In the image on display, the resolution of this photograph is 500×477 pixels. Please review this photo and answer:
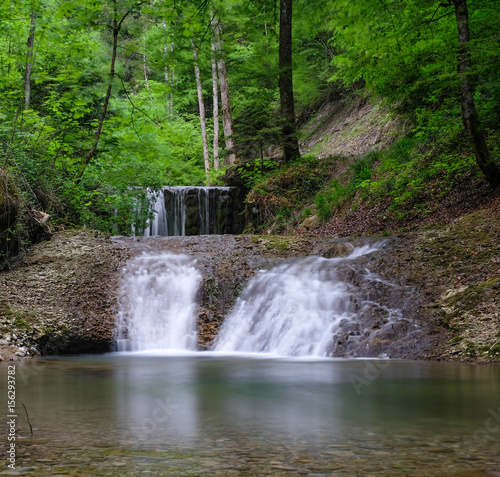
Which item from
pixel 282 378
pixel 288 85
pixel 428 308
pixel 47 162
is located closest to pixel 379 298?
pixel 428 308

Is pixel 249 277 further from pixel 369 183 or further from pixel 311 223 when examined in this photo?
pixel 311 223

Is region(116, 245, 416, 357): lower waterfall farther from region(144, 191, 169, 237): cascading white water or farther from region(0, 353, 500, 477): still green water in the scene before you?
region(144, 191, 169, 237): cascading white water

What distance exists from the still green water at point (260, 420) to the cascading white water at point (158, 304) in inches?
81.3

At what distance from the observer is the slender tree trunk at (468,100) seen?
24.5ft

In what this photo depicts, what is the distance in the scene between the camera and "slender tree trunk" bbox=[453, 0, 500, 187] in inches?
294

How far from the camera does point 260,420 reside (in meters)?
3.13

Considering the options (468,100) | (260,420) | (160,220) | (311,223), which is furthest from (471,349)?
(160,220)

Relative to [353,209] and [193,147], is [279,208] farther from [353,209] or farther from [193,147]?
[193,147]

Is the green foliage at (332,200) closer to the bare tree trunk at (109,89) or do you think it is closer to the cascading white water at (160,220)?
the cascading white water at (160,220)

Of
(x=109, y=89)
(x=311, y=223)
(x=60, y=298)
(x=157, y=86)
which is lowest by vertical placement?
(x=60, y=298)

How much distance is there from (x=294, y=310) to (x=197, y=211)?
10119 millimetres

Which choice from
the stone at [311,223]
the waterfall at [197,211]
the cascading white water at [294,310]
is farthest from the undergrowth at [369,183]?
the cascading white water at [294,310]

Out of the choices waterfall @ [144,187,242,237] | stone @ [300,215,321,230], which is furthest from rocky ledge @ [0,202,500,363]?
waterfall @ [144,187,242,237]

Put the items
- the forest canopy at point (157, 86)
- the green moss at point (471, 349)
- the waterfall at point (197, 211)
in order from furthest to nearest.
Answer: the waterfall at point (197, 211) → the forest canopy at point (157, 86) → the green moss at point (471, 349)
